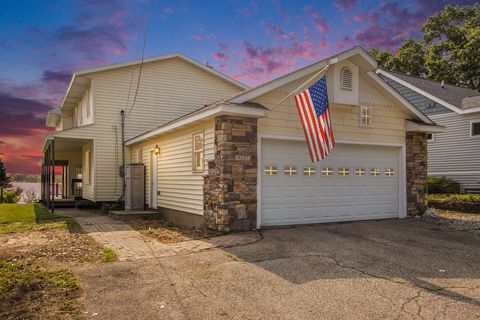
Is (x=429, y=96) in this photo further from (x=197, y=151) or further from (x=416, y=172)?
(x=197, y=151)

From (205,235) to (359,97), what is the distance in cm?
620

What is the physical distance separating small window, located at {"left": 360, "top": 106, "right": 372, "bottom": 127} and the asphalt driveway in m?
4.26

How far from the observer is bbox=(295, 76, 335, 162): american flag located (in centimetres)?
868

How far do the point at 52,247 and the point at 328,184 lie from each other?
7241 millimetres

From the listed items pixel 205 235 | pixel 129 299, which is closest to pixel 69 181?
pixel 205 235

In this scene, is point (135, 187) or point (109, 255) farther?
point (135, 187)

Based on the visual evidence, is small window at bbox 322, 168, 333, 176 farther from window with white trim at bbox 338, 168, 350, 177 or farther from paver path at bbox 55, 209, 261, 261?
paver path at bbox 55, 209, 261, 261

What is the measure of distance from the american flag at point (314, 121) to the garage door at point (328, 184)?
61.0 inches

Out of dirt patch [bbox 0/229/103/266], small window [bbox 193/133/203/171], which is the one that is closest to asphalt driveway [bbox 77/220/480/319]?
dirt patch [bbox 0/229/103/266]

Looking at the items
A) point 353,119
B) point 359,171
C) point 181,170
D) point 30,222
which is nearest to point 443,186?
point 359,171

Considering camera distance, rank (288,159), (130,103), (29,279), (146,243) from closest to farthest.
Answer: (29,279) < (146,243) < (288,159) < (130,103)

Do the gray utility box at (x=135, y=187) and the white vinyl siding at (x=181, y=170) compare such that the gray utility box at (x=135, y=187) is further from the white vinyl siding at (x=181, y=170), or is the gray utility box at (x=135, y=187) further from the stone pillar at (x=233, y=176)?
the stone pillar at (x=233, y=176)

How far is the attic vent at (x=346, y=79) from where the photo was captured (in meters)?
10.9

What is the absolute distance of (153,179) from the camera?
14.4 metres
